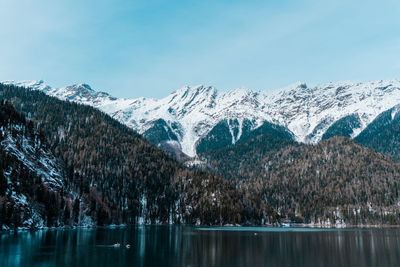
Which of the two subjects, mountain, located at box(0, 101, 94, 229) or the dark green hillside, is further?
mountain, located at box(0, 101, 94, 229)

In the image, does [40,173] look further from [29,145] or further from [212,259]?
[212,259]

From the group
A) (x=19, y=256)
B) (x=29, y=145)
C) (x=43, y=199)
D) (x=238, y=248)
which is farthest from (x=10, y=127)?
(x=238, y=248)

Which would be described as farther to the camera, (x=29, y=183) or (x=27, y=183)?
(x=29, y=183)

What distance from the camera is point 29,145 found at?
18325cm

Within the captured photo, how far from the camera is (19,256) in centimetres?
7594

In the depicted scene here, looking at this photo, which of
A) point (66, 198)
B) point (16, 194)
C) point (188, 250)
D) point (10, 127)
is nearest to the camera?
point (188, 250)

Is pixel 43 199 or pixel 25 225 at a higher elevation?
pixel 43 199

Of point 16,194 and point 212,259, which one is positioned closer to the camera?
point 212,259

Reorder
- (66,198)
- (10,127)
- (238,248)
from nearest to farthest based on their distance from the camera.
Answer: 1. (238,248)
2. (10,127)
3. (66,198)

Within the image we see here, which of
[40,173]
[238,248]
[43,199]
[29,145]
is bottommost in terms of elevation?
[238,248]

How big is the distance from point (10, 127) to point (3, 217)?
53.5m

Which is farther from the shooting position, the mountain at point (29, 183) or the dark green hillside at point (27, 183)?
the mountain at point (29, 183)

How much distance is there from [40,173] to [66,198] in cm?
1863

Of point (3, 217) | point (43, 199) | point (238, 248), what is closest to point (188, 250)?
point (238, 248)
